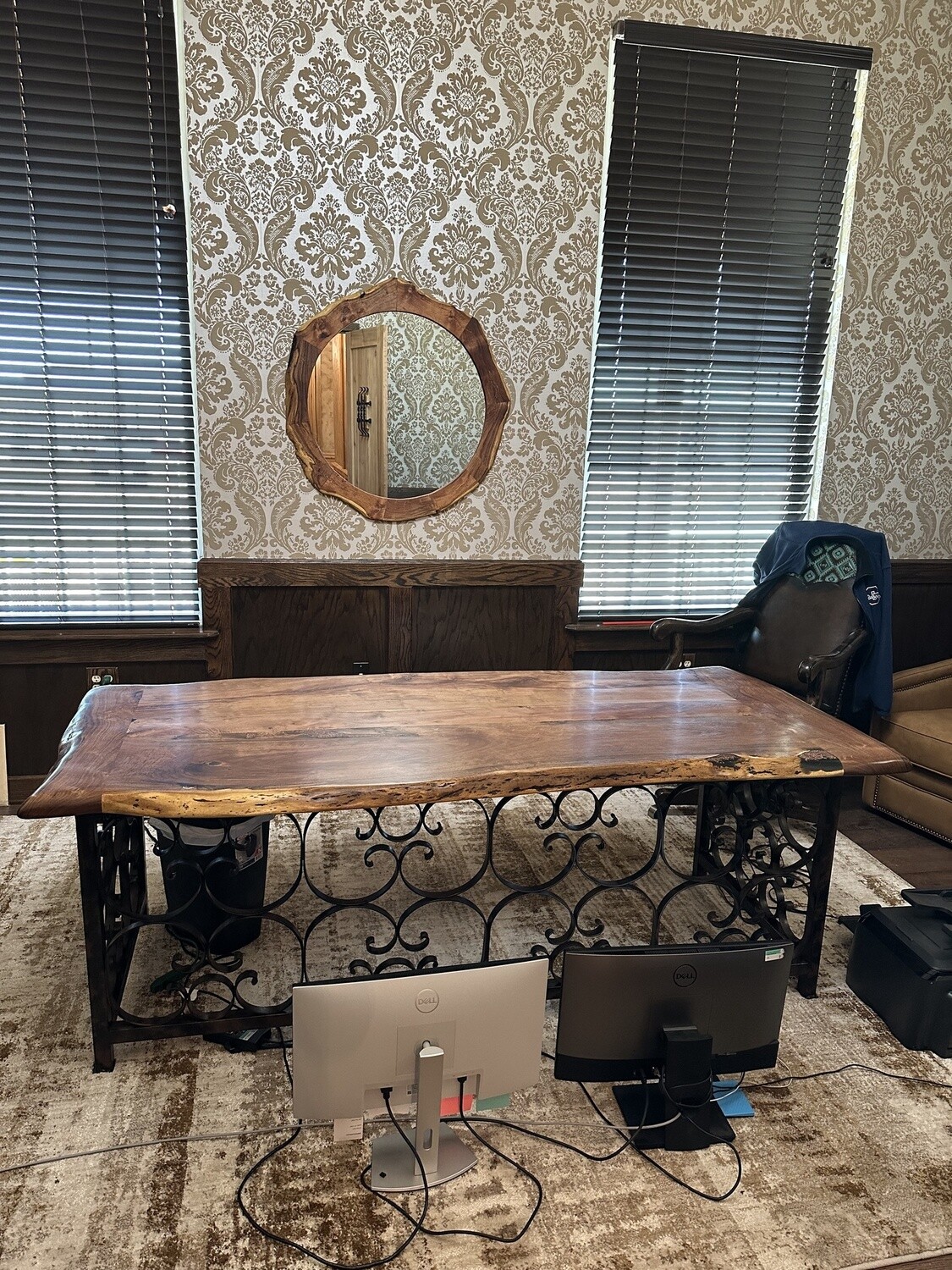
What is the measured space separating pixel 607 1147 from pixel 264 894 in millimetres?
1300

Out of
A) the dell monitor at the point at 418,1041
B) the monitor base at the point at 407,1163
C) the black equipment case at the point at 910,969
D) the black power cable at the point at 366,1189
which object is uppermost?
the dell monitor at the point at 418,1041

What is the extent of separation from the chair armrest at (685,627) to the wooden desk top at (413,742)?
668mm

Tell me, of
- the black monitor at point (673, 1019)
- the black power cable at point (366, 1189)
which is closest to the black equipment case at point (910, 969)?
the black monitor at point (673, 1019)

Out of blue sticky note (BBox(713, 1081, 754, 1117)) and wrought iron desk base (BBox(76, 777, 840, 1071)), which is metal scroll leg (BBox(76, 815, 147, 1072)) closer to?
wrought iron desk base (BBox(76, 777, 840, 1071))

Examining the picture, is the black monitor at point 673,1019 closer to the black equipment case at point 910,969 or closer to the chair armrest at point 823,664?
the black equipment case at point 910,969

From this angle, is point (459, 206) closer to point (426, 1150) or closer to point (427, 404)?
point (427, 404)

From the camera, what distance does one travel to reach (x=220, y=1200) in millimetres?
1794

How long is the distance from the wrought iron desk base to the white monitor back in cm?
35

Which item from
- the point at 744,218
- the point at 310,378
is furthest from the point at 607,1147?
the point at 744,218

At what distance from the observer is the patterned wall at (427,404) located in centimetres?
361

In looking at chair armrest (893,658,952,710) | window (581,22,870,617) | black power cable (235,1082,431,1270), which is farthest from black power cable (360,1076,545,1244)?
chair armrest (893,658,952,710)

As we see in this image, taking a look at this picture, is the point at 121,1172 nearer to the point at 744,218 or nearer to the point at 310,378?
the point at 310,378

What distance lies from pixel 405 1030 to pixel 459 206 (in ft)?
9.64

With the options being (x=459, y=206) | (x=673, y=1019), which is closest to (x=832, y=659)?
(x=673, y=1019)
